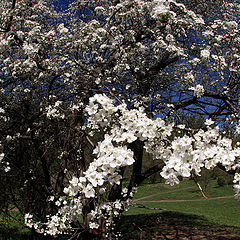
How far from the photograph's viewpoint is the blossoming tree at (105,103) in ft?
7.07

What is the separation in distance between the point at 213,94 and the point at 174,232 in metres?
3.99

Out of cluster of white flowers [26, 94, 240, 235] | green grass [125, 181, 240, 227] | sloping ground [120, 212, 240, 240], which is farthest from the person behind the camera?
green grass [125, 181, 240, 227]

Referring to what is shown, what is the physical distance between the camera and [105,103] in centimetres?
219

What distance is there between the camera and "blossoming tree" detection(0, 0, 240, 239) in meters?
2.16

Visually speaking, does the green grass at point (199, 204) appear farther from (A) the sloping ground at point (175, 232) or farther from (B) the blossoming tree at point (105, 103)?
(B) the blossoming tree at point (105, 103)

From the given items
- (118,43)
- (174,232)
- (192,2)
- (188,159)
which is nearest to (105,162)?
(188,159)

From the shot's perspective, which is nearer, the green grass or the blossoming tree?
the blossoming tree

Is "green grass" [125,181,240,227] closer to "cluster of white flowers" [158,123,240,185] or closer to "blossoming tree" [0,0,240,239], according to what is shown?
"blossoming tree" [0,0,240,239]

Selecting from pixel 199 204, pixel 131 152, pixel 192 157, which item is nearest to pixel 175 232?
pixel 192 157

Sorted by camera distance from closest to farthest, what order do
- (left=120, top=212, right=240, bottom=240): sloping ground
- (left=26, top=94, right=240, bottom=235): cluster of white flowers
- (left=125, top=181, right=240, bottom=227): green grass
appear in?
(left=26, top=94, right=240, bottom=235): cluster of white flowers < (left=120, top=212, right=240, bottom=240): sloping ground < (left=125, top=181, right=240, bottom=227): green grass

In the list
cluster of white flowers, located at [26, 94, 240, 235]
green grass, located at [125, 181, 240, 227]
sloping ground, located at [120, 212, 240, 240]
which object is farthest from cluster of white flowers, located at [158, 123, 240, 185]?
green grass, located at [125, 181, 240, 227]

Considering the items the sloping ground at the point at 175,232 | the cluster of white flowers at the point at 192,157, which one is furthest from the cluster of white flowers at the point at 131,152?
the sloping ground at the point at 175,232

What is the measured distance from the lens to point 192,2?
6.46 metres

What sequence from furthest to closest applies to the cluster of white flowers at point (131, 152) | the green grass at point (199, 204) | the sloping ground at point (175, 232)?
the green grass at point (199, 204)
the sloping ground at point (175, 232)
the cluster of white flowers at point (131, 152)
